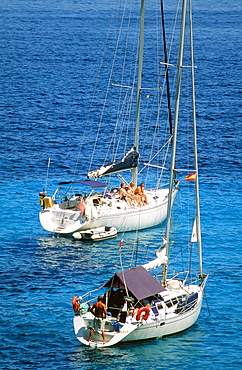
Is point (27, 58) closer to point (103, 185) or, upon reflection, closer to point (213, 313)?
point (103, 185)

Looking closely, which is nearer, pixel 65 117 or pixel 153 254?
pixel 153 254

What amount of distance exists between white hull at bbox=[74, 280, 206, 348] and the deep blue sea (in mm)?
540

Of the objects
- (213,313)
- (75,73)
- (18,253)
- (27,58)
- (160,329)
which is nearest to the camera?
(160,329)

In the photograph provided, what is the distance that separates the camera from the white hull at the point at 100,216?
54.5 m

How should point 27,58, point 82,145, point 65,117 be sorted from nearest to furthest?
point 82,145
point 65,117
point 27,58

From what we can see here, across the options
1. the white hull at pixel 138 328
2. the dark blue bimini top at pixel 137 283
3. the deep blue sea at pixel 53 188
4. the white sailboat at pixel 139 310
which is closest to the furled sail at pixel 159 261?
the white sailboat at pixel 139 310

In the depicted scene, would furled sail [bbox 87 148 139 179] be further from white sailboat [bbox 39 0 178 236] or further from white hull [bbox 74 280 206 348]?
white hull [bbox 74 280 206 348]

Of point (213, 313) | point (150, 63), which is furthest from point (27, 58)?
point (213, 313)

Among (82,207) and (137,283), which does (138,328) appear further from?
(82,207)

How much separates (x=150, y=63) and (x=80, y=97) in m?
19.8

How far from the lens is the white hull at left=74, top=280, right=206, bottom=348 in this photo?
3659 centimetres

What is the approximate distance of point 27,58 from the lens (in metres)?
125

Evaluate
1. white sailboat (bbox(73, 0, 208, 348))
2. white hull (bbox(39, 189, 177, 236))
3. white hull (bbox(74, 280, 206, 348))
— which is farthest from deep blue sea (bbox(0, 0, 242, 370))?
white hull (bbox(39, 189, 177, 236))

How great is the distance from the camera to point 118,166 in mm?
56969
